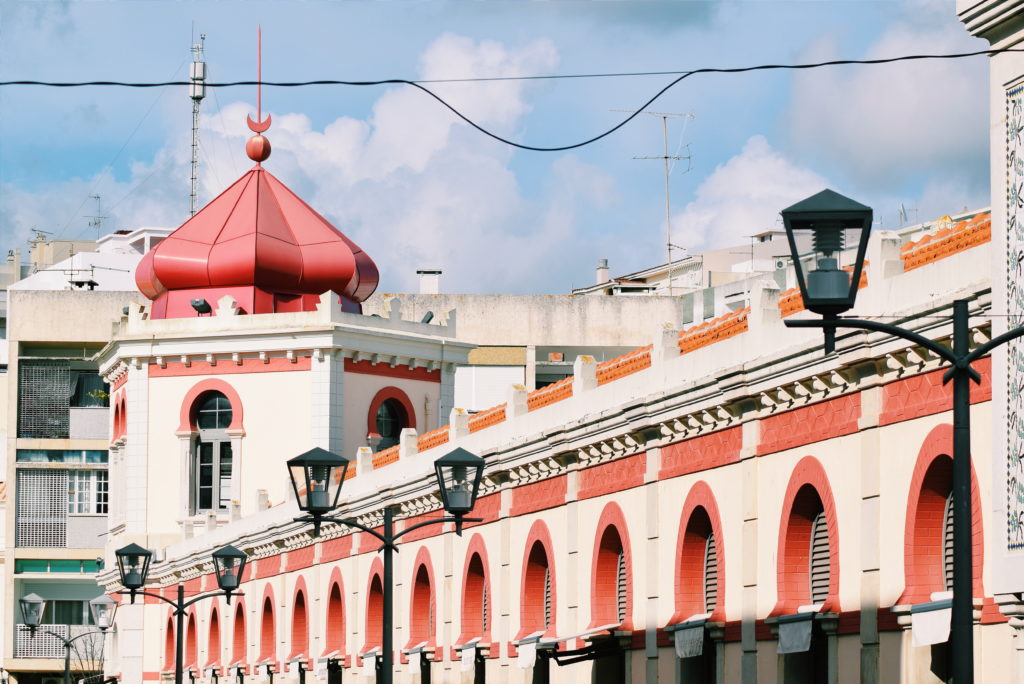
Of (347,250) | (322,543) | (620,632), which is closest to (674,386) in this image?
(620,632)

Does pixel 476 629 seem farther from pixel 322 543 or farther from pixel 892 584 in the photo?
pixel 892 584

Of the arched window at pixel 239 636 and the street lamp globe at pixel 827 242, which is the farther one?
the arched window at pixel 239 636

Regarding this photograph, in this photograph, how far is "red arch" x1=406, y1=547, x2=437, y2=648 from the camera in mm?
35031

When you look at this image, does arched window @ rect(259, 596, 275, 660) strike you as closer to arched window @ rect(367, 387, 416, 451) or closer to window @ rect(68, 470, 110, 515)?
arched window @ rect(367, 387, 416, 451)

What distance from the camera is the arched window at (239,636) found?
151ft

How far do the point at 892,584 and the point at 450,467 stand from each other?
4.96m

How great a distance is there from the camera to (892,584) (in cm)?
1958

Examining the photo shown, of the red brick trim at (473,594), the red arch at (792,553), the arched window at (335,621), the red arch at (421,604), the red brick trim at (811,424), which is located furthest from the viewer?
the arched window at (335,621)

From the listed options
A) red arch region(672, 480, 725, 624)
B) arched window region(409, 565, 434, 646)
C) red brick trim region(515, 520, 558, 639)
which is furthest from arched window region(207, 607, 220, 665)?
red arch region(672, 480, 725, 624)

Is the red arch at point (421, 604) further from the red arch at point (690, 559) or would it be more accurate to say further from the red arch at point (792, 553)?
the red arch at point (792, 553)

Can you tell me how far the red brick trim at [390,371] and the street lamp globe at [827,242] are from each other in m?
36.6

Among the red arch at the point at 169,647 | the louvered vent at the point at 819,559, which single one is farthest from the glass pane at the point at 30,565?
the louvered vent at the point at 819,559

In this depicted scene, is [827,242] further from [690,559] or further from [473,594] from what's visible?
[473,594]

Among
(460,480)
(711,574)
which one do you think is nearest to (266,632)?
(711,574)
